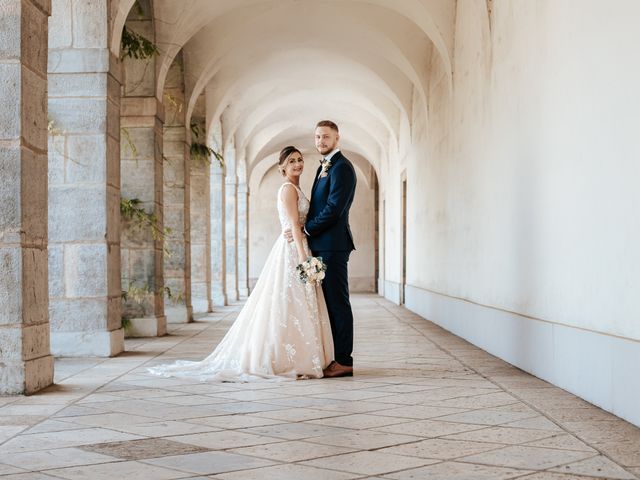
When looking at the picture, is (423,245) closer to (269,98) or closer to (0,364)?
(269,98)

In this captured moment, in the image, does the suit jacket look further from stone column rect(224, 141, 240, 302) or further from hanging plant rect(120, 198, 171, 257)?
stone column rect(224, 141, 240, 302)

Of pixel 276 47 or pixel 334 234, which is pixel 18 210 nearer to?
pixel 334 234

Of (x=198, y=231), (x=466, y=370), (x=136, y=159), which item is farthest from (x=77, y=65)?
(x=198, y=231)

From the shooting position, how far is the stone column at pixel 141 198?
30.0 ft

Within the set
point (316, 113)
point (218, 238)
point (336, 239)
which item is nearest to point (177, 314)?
point (218, 238)

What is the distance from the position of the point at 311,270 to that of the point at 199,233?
8.30m

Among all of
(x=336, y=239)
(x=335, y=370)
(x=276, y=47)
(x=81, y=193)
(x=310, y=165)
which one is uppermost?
(x=276, y=47)

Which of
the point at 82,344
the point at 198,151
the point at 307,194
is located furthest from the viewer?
the point at 307,194

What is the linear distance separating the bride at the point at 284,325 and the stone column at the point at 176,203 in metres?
5.64

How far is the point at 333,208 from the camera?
552 centimetres

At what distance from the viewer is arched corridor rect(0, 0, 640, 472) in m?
4.34

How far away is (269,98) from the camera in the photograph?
17000mm

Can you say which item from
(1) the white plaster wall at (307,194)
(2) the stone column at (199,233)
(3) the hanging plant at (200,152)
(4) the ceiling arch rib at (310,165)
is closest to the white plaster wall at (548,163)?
(3) the hanging plant at (200,152)

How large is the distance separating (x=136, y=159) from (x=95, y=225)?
2.34 meters
